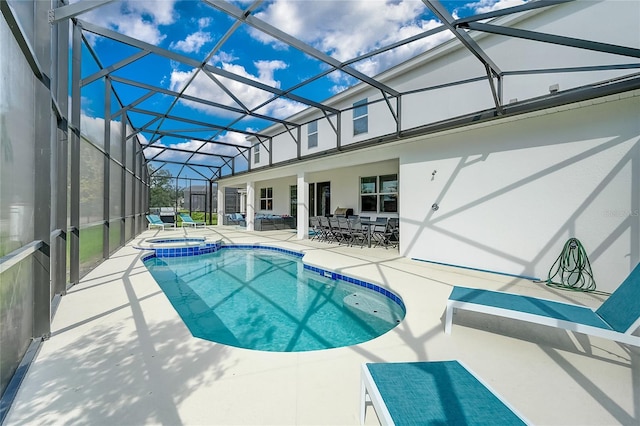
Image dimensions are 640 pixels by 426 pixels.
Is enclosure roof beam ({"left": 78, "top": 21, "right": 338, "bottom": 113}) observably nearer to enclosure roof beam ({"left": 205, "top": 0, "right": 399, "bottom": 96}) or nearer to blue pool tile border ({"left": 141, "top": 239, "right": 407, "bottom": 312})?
enclosure roof beam ({"left": 205, "top": 0, "right": 399, "bottom": 96})

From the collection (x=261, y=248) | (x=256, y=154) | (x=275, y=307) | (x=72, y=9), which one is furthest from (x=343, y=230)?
(x=256, y=154)

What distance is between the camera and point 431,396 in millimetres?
1546

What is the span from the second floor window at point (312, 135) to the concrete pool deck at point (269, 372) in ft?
32.4

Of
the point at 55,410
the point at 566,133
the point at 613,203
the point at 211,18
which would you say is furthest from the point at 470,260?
the point at 211,18

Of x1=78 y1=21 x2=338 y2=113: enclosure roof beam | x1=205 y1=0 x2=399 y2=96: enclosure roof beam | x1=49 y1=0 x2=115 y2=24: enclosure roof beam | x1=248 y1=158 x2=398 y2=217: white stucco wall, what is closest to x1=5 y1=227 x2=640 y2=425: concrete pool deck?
x1=49 y1=0 x2=115 y2=24: enclosure roof beam

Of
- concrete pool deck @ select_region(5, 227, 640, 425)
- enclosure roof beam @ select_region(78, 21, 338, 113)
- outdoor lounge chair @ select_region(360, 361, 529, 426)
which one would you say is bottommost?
concrete pool deck @ select_region(5, 227, 640, 425)

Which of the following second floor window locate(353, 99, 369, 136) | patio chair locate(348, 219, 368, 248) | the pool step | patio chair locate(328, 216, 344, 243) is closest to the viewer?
the pool step

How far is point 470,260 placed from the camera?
598 cm

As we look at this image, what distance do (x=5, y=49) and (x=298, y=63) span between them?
5.73 m

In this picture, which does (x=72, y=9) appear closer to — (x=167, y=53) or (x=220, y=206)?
(x=167, y=53)

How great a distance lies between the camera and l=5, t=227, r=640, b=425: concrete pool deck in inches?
69.4

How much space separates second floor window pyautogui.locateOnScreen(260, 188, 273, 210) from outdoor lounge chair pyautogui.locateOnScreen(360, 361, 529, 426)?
1641cm

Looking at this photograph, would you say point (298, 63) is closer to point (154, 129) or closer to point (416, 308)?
point (416, 308)

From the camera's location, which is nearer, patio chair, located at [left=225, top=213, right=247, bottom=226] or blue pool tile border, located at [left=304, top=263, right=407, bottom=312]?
blue pool tile border, located at [left=304, top=263, right=407, bottom=312]
